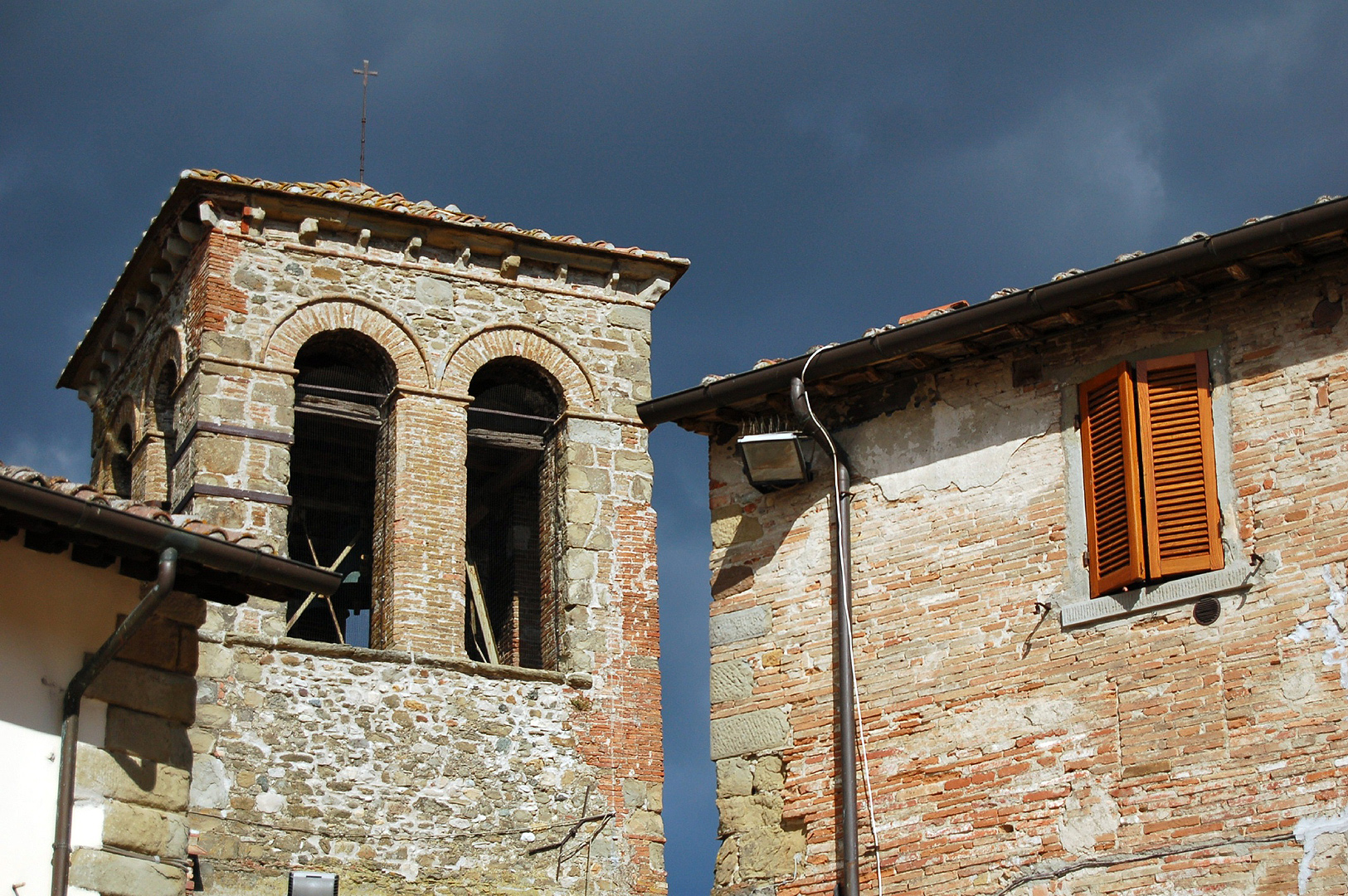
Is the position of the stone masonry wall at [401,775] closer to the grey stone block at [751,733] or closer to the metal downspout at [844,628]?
the grey stone block at [751,733]

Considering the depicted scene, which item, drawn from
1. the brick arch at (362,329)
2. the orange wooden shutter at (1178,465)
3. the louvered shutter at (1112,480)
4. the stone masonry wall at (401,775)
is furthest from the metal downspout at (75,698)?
the brick arch at (362,329)

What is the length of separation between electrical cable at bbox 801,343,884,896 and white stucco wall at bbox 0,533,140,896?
395 centimetres

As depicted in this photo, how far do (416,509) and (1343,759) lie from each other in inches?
373

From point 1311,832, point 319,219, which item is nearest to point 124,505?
point 1311,832

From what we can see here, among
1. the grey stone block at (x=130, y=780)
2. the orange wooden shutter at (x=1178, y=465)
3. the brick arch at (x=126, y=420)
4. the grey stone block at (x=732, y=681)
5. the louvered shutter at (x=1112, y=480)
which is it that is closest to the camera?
the grey stone block at (x=130, y=780)

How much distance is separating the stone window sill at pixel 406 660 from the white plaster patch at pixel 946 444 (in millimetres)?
5543

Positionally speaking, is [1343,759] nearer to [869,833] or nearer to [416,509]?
[869,833]

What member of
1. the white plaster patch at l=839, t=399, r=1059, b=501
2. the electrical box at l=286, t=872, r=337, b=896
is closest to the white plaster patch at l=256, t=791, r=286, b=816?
the electrical box at l=286, t=872, r=337, b=896

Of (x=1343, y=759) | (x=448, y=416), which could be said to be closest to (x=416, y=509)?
(x=448, y=416)

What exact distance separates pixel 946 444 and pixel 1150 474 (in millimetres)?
1379

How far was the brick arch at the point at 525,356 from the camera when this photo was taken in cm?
1973

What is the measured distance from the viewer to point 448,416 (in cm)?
1944

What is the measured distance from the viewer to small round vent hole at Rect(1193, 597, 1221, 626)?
11648mm

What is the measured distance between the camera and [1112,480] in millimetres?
12328
